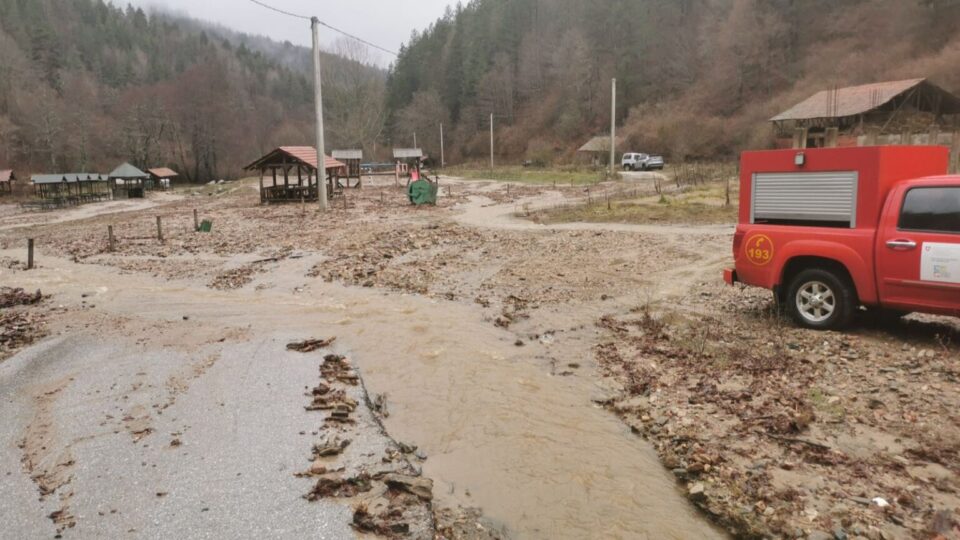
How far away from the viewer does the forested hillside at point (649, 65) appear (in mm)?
60406

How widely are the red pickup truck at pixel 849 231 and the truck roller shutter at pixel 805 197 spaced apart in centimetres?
1

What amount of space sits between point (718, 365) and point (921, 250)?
2705 mm

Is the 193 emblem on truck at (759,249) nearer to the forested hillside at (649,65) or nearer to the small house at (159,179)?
the forested hillside at (649,65)

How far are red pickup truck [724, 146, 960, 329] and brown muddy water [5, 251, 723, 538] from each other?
323 cm

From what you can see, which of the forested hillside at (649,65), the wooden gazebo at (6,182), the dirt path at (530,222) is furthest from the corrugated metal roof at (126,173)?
the forested hillside at (649,65)

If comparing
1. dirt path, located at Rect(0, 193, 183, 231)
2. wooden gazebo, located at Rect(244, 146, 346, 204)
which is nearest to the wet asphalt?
wooden gazebo, located at Rect(244, 146, 346, 204)

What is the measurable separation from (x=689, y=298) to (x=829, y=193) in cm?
396

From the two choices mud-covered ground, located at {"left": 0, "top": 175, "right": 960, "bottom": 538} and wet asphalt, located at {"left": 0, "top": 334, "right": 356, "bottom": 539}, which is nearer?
wet asphalt, located at {"left": 0, "top": 334, "right": 356, "bottom": 539}

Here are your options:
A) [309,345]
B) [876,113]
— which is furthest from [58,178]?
[876,113]

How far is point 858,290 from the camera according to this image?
8398 millimetres

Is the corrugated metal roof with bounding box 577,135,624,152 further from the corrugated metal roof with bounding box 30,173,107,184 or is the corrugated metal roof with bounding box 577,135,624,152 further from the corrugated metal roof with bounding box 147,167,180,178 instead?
the corrugated metal roof with bounding box 147,167,180,178

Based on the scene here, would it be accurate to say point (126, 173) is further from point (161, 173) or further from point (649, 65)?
point (649, 65)

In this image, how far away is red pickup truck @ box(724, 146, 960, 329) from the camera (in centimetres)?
775

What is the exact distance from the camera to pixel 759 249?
934 cm
